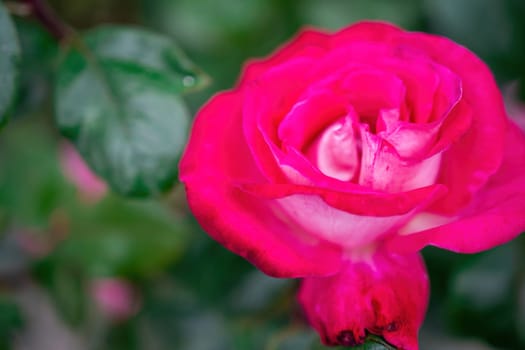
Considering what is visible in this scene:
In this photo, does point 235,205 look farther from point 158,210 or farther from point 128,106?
point 158,210

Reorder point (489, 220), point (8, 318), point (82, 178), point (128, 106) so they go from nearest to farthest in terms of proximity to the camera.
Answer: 1. point (489, 220)
2. point (128, 106)
3. point (8, 318)
4. point (82, 178)

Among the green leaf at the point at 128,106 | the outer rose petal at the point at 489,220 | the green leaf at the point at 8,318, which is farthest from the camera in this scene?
the green leaf at the point at 8,318

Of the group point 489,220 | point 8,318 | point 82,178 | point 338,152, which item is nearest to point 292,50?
point 338,152

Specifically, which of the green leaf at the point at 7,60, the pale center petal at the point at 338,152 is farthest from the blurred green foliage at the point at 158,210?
the pale center petal at the point at 338,152

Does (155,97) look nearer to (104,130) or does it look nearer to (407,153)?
(104,130)

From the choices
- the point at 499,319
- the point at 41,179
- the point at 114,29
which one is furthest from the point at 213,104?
the point at 41,179

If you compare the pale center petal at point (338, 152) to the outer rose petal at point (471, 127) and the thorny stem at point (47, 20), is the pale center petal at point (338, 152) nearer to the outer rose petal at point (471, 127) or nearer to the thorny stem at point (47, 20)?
the outer rose petal at point (471, 127)
